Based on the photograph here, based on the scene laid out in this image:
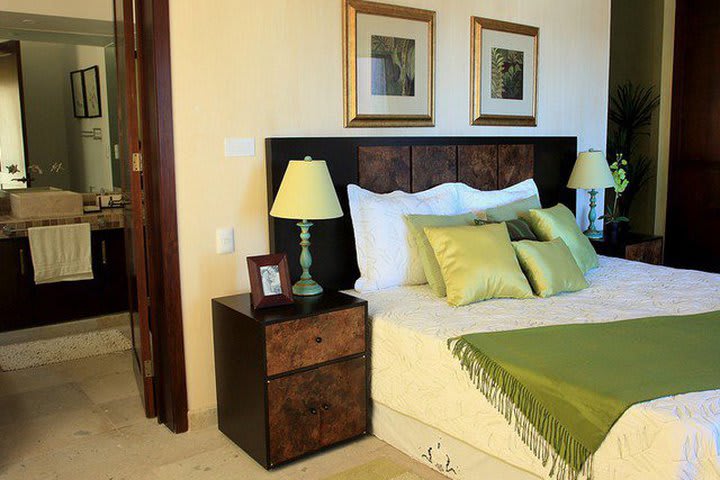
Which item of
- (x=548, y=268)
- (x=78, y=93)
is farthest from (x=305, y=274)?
(x=78, y=93)

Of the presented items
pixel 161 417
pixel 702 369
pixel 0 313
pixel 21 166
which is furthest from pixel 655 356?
pixel 21 166

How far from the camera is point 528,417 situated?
2275 millimetres

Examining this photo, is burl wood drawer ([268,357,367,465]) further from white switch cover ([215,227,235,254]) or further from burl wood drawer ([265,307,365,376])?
white switch cover ([215,227,235,254])

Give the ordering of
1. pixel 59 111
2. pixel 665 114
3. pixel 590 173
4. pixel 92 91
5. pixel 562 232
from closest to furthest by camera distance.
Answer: pixel 562 232 < pixel 590 173 < pixel 665 114 < pixel 92 91 < pixel 59 111

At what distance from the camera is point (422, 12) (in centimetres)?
378

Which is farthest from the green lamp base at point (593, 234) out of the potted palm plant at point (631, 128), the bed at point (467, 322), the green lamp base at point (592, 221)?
the potted palm plant at point (631, 128)

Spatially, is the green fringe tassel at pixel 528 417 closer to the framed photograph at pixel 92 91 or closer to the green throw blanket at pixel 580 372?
the green throw blanket at pixel 580 372

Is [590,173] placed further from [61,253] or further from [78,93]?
[78,93]

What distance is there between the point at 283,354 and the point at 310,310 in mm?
213

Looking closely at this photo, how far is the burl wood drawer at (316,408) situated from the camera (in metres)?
2.78

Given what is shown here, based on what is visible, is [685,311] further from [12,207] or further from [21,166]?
[21,166]

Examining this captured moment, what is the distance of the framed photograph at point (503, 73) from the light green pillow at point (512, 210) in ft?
1.82

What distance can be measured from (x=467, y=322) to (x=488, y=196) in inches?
51.4

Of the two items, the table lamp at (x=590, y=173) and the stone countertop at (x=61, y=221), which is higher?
the table lamp at (x=590, y=173)
